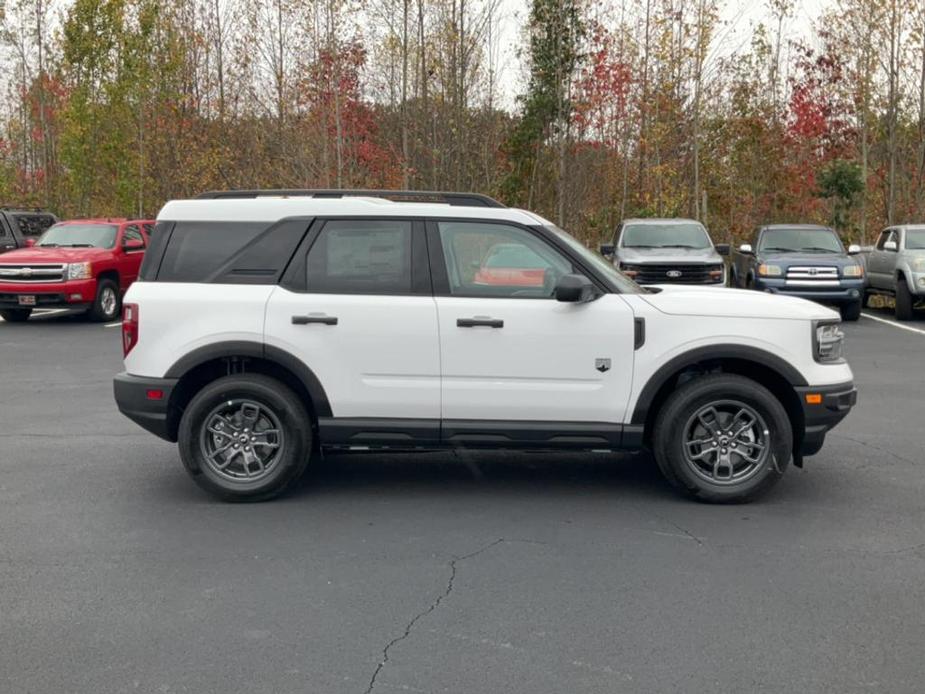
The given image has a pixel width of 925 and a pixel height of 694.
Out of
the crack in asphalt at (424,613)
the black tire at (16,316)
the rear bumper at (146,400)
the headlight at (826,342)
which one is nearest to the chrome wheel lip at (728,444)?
the headlight at (826,342)

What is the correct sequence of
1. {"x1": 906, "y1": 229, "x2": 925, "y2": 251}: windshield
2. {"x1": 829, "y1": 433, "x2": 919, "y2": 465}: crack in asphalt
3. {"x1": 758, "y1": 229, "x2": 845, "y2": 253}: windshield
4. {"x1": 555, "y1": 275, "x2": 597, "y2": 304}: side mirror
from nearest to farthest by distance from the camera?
{"x1": 555, "y1": 275, "x2": 597, "y2": 304}: side mirror → {"x1": 829, "y1": 433, "x2": 919, "y2": 465}: crack in asphalt → {"x1": 906, "y1": 229, "x2": 925, "y2": 251}: windshield → {"x1": 758, "y1": 229, "x2": 845, "y2": 253}: windshield

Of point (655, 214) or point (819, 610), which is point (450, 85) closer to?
point (655, 214)

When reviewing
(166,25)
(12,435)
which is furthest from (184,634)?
(166,25)

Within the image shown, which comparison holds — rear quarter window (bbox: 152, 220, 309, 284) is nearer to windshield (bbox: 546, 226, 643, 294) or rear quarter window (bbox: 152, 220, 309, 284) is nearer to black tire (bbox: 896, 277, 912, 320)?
windshield (bbox: 546, 226, 643, 294)

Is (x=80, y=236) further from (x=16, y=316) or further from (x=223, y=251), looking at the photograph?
(x=223, y=251)

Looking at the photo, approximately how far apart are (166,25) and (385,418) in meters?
27.8

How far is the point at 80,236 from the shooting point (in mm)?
19656

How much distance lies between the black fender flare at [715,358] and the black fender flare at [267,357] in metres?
1.91

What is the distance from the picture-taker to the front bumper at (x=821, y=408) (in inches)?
250

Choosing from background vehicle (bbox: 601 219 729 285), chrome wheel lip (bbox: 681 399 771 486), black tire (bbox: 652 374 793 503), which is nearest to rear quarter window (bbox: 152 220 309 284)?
black tire (bbox: 652 374 793 503)

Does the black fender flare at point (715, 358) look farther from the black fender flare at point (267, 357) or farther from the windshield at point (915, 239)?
the windshield at point (915, 239)

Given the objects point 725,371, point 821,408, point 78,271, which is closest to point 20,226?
point 78,271

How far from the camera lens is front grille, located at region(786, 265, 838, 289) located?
18703 mm

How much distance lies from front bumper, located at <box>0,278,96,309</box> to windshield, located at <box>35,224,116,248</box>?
1.45 m
